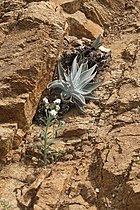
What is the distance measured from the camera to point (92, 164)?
378cm

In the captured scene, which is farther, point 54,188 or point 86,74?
point 86,74

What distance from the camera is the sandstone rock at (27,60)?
4180mm

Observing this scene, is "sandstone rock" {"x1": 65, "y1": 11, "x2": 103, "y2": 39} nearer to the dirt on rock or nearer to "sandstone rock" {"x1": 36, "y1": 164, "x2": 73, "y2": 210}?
the dirt on rock

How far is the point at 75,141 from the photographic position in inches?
158

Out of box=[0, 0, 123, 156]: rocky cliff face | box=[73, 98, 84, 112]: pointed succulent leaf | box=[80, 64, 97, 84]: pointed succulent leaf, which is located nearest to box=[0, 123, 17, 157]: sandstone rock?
box=[0, 0, 123, 156]: rocky cliff face

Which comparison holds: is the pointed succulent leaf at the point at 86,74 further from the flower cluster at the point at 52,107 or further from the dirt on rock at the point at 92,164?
the flower cluster at the point at 52,107

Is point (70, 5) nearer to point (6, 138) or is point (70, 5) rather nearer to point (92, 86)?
point (92, 86)

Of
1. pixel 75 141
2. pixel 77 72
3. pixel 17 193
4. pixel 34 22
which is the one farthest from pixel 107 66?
pixel 17 193

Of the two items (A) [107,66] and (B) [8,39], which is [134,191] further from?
(B) [8,39]

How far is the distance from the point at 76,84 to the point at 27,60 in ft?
1.72

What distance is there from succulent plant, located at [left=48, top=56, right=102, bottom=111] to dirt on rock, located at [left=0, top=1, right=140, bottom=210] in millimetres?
88

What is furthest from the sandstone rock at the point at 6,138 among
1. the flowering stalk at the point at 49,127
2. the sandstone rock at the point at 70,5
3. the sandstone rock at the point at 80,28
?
the sandstone rock at the point at 70,5

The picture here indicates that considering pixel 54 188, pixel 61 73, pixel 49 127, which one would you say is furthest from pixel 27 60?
pixel 54 188

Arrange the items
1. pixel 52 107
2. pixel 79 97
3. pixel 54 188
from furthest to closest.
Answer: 1. pixel 79 97
2. pixel 52 107
3. pixel 54 188
